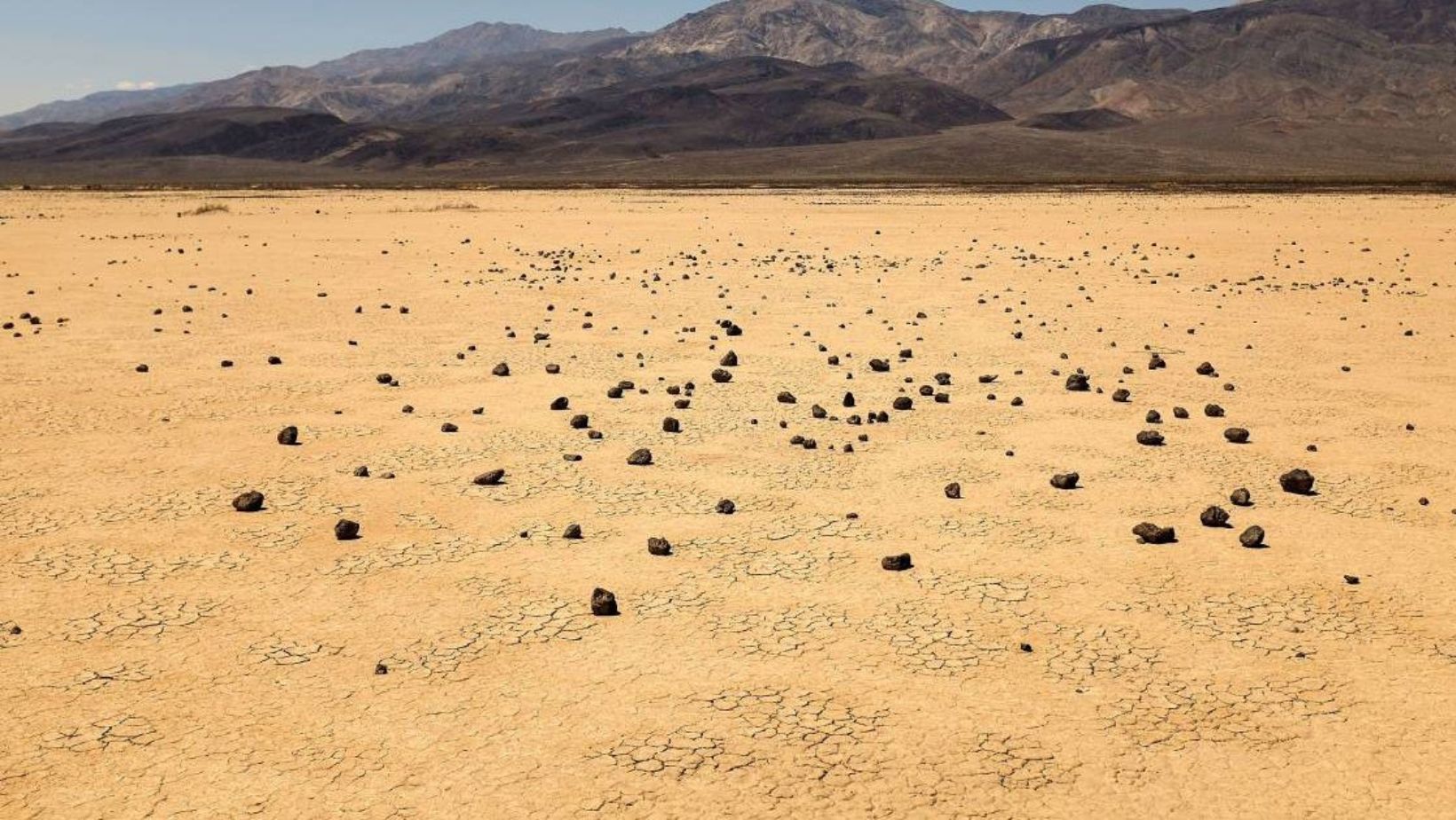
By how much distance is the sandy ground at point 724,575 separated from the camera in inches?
217

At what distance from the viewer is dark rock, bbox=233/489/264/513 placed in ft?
30.5

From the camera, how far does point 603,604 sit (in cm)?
728

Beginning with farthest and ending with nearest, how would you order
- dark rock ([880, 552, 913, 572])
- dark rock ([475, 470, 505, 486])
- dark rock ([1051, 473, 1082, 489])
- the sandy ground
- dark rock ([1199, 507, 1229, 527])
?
dark rock ([475, 470, 505, 486])
dark rock ([1051, 473, 1082, 489])
dark rock ([1199, 507, 1229, 527])
dark rock ([880, 552, 913, 572])
the sandy ground

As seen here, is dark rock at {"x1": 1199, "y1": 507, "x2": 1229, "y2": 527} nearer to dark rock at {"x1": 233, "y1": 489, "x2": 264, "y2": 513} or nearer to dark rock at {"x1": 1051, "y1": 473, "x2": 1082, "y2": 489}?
dark rock at {"x1": 1051, "y1": 473, "x2": 1082, "y2": 489}

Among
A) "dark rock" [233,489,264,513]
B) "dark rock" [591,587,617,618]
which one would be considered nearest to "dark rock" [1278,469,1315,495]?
"dark rock" [591,587,617,618]

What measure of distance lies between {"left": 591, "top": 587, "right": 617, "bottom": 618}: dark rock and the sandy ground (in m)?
0.15

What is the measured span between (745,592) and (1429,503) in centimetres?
637

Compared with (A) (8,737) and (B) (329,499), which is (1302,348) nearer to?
(B) (329,499)

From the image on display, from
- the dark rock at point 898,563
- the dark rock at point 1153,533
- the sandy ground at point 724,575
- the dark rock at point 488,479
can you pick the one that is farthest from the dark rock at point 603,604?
the dark rock at point 1153,533

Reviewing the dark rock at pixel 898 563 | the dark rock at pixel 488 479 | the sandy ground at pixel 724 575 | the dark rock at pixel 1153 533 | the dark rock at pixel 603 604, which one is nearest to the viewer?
the sandy ground at pixel 724 575

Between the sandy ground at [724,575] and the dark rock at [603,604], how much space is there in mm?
149

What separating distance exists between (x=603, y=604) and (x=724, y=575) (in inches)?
42.5

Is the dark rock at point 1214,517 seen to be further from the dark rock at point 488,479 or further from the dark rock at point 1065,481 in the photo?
the dark rock at point 488,479

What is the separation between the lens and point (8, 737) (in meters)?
5.76
